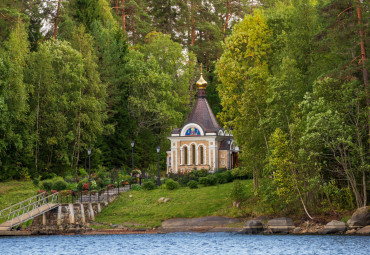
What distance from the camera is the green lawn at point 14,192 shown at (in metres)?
39.9

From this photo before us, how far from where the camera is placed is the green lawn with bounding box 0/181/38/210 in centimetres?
3994

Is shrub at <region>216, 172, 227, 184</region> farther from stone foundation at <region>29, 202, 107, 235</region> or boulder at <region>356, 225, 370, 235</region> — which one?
boulder at <region>356, 225, 370, 235</region>

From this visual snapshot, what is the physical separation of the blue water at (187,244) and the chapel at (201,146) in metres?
16.9

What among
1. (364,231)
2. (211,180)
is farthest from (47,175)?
(364,231)

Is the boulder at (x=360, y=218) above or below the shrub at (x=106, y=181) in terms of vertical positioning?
below

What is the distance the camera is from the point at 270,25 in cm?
4372

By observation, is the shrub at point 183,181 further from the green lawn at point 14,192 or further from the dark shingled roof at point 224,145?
the green lawn at point 14,192

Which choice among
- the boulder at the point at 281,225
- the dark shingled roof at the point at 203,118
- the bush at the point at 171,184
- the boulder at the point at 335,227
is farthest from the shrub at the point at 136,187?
the boulder at the point at 335,227

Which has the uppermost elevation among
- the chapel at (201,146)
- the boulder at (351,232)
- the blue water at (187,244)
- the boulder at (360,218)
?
the chapel at (201,146)

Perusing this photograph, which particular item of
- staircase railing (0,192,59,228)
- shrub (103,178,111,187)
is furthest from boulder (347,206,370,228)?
shrub (103,178,111,187)

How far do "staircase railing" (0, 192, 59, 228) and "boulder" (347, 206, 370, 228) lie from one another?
16.4 m

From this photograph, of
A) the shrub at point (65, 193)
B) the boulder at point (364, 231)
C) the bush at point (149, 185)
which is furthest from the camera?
the bush at point (149, 185)

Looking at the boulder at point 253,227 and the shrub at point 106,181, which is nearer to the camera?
the boulder at point 253,227

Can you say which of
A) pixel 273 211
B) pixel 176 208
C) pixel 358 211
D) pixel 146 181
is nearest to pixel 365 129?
pixel 358 211
